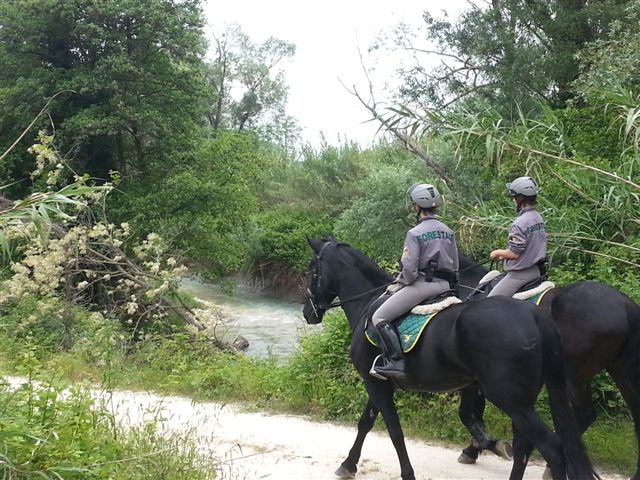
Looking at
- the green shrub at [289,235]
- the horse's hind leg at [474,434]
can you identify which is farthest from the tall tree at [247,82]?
the horse's hind leg at [474,434]

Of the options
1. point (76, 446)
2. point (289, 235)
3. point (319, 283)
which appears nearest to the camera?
point (76, 446)

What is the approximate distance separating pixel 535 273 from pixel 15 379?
774 cm

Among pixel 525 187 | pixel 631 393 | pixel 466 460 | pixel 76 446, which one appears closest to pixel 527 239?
pixel 525 187

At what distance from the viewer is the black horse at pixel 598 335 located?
545 cm

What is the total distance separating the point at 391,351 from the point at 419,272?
76 cm

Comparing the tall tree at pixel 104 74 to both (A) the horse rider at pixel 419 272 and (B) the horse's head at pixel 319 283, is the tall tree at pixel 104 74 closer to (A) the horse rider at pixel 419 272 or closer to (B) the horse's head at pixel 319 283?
(B) the horse's head at pixel 319 283

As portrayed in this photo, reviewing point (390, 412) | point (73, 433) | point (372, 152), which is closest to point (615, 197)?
point (390, 412)

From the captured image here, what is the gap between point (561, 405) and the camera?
4941 millimetres

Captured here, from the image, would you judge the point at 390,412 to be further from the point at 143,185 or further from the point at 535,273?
the point at 143,185

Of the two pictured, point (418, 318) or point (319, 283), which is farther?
point (319, 283)

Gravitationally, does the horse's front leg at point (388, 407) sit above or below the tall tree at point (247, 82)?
below

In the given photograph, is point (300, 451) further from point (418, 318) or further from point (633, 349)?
point (633, 349)

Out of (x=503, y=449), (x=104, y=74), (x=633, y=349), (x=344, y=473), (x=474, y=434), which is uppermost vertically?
(x=104, y=74)

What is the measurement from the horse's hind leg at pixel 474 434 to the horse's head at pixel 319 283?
5.83ft
